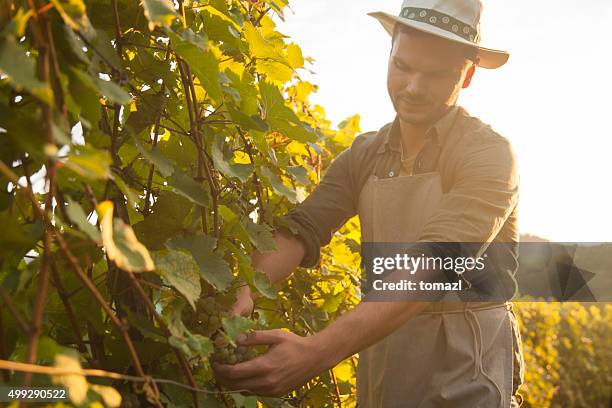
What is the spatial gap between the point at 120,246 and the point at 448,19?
1.85 m

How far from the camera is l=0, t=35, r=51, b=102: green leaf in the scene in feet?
2.31

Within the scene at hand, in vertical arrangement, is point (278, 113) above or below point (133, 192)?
above

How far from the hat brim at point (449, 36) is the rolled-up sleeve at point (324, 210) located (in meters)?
0.53

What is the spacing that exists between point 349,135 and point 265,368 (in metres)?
2.25

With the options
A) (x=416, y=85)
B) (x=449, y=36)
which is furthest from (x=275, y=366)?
(x=449, y=36)

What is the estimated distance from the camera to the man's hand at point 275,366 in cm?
142

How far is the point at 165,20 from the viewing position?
0.91 metres

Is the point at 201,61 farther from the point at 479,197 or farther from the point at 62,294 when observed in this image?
the point at 479,197

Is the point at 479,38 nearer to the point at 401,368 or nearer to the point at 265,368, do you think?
the point at 401,368

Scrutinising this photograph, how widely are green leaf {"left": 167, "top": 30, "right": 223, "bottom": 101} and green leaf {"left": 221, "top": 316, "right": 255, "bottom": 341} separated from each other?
0.39m

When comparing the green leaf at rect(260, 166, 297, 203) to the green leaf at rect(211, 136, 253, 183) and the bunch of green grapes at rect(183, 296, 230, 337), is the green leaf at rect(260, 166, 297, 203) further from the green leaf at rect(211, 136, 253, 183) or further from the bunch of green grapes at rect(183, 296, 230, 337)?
the bunch of green grapes at rect(183, 296, 230, 337)

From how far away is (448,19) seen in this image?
94.3 inches

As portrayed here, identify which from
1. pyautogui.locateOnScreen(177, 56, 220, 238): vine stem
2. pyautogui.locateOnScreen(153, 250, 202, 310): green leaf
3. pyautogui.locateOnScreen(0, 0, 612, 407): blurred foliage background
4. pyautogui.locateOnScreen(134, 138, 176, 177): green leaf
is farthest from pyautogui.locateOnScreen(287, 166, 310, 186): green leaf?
pyautogui.locateOnScreen(153, 250, 202, 310): green leaf

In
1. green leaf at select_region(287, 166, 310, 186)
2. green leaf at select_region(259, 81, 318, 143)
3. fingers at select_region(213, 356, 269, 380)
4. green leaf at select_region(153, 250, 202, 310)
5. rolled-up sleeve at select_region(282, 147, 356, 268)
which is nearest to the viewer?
green leaf at select_region(153, 250, 202, 310)
